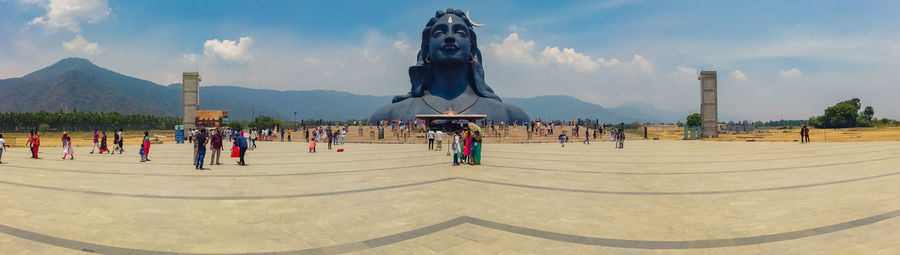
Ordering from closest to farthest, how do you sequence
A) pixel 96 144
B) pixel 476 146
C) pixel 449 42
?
1. pixel 476 146
2. pixel 96 144
3. pixel 449 42

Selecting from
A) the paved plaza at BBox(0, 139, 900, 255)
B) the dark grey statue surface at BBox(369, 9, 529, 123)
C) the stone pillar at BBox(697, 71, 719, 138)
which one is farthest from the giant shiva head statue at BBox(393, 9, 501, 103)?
the paved plaza at BBox(0, 139, 900, 255)

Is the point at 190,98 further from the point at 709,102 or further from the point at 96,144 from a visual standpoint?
the point at 709,102

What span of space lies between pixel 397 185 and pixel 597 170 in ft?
19.0

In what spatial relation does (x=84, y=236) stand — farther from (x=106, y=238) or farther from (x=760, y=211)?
(x=760, y=211)

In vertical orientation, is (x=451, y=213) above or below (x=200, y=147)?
below

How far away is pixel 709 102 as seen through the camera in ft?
126

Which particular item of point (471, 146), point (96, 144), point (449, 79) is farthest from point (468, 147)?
point (449, 79)

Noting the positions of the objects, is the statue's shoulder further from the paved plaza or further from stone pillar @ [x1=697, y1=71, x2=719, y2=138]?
the paved plaza

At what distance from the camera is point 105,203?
23.7ft

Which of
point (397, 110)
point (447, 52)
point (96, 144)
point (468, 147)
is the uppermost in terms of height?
point (447, 52)

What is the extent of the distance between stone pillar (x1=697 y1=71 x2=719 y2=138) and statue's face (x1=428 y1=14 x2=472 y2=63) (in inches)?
943

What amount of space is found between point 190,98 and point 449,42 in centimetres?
2604

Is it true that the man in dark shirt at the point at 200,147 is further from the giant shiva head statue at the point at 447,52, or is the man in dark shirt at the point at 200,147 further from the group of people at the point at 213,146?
the giant shiva head statue at the point at 447,52

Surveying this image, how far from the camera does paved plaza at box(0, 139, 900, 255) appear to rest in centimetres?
486
